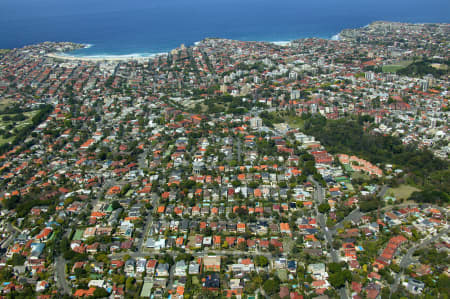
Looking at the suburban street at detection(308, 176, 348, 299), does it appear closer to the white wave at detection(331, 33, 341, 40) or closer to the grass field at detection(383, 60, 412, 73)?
the grass field at detection(383, 60, 412, 73)

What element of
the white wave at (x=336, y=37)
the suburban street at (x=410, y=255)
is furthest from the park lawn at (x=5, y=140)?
the white wave at (x=336, y=37)

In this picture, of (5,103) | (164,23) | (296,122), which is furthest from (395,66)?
(164,23)

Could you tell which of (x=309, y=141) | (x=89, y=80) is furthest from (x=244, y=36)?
(x=309, y=141)

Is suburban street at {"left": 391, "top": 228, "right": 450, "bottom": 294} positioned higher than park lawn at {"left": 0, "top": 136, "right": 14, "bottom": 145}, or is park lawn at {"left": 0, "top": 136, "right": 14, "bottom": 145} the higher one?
park lawn at {"left": 0, "top": 136, "right": 14, "bottom": 145}

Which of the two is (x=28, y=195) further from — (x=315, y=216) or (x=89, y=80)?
(x=89, y=80)

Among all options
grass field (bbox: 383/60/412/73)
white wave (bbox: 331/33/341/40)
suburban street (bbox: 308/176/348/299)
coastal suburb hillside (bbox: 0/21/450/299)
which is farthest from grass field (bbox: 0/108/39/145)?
white wave (bbox: 331/33/341/40)

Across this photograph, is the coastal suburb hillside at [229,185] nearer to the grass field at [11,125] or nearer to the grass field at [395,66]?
the grass field at [11,125]

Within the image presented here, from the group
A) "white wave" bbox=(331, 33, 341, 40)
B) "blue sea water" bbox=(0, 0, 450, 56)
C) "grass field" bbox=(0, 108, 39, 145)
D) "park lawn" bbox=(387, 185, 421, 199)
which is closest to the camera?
"park lawn" bbox=(387, 185, 421, 199)
